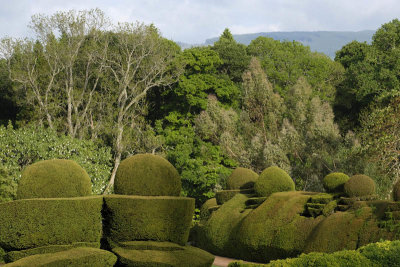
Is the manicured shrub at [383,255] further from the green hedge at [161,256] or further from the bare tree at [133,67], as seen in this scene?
the bare tree at [133,67]

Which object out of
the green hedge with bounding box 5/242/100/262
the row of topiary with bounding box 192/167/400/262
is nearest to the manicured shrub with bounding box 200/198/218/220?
the row of topiary with bounding box 192/167/400/262

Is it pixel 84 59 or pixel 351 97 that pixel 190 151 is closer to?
pixel 84 59

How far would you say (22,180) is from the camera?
13.8 metres

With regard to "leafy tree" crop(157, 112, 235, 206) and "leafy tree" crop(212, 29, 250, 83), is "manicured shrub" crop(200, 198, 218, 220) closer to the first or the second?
"leafy tree" crop(157, 112, 235, 206)

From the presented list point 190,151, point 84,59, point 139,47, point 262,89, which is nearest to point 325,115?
point 262,89

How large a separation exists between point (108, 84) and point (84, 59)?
3231mm

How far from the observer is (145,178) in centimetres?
1442

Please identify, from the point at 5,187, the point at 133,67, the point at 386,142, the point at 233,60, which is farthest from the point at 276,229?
the point at 233,60

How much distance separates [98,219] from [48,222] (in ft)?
4.54

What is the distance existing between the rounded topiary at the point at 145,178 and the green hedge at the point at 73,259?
2.05m

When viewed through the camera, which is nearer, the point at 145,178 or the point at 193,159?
the point at 145,178

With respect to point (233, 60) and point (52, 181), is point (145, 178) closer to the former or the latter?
point (52, 181)

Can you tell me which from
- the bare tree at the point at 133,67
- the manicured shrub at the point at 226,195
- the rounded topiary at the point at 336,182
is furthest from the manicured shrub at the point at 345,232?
the bare tree at the point at 133,67

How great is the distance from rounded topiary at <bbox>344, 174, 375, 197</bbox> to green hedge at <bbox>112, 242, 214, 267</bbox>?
6098 mm
